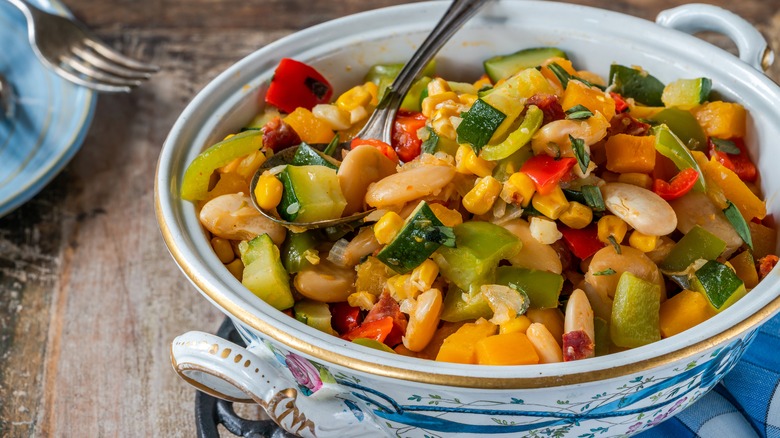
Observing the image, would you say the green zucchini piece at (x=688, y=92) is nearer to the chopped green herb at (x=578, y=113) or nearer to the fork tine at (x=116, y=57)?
the chopped green herb at (x=578, y=113)

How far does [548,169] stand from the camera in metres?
1.92

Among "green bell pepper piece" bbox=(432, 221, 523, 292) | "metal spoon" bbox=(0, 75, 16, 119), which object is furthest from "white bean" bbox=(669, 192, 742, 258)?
"metal spoon" bbox=(0, 75, 16, 119)

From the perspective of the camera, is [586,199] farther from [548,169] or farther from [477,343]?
[477,343]

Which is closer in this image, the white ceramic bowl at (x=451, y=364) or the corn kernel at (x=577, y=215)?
the white ceramic bowl at (x=451, y=364)

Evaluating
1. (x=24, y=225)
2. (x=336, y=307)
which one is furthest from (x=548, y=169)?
(x=24, y=225)

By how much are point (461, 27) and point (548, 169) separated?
0.90m

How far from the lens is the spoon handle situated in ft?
7.95

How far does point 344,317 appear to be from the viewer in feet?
6.65

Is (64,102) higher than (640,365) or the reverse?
the reverse

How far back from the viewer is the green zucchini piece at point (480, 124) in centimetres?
196

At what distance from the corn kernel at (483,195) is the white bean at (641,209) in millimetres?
276

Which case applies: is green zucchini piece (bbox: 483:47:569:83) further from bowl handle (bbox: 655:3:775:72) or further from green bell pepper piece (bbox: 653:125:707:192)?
green bell pepper piece (bbox: 653:125:707:192)

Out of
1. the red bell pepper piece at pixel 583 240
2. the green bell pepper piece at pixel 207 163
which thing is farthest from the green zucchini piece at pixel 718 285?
the green bell pepper piece at pixel 207 163

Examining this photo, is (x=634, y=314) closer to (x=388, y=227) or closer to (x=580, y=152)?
(x=580, y=152)
